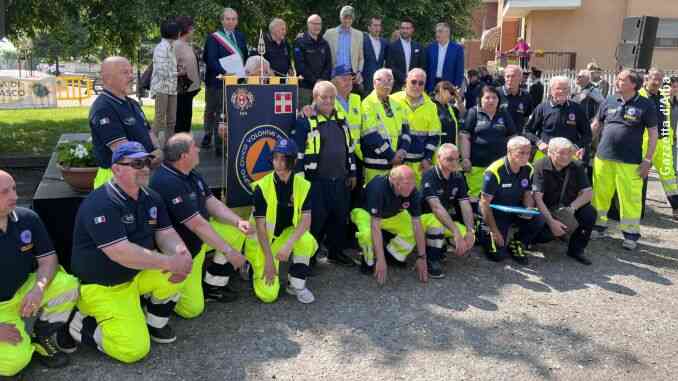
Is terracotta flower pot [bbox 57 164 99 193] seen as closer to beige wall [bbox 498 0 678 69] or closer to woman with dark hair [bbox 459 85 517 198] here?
woman with dark hair [bbox 459 85 517 198]

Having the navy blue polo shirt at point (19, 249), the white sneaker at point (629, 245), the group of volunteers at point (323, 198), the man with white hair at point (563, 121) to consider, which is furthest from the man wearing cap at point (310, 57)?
the navy blue polo shirt at point (19, 249)

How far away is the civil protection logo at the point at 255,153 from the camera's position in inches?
218

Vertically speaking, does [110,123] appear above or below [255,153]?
above

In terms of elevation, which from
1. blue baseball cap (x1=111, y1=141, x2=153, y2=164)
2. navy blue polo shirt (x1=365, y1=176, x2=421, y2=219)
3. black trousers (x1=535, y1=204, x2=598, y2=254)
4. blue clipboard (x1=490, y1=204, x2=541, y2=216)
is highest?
blue baseball cap (x1=111, y1=141, x2=153, y2=164)

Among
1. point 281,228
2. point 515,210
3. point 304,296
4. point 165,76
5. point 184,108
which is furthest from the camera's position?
point 184,108

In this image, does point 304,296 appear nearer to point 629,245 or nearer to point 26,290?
point 26,290

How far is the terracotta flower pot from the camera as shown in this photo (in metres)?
5.13

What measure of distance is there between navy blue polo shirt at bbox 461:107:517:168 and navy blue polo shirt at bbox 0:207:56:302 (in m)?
4.69

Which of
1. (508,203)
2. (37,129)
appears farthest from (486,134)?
(37,129)

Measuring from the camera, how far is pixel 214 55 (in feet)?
23.9

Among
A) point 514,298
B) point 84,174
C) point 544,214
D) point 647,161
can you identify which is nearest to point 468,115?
point 544,214

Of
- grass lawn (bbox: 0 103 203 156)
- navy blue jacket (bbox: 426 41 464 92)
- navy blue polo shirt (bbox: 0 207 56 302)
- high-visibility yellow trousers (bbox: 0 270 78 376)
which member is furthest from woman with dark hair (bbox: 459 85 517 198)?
grass lawn (bbox: 0 103 203 156)

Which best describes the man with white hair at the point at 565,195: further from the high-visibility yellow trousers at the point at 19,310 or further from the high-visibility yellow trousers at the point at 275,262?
the high-visibility yellow trousers at the point at 19,310

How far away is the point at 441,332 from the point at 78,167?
3.46 m
